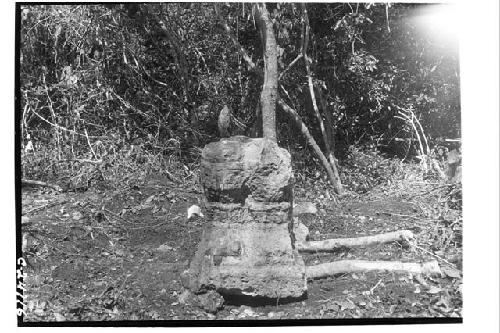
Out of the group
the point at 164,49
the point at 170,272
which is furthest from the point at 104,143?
the point at 170,272

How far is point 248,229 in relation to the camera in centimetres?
351

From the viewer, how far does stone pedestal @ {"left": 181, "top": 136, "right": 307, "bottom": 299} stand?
347 centimetres

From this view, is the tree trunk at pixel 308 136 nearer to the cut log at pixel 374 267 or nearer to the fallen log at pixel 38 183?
the cut log at pixel 374 267

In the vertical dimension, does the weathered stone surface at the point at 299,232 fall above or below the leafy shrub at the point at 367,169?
below

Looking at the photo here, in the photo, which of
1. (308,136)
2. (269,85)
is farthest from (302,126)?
(269,85)

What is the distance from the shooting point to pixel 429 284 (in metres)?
3.63

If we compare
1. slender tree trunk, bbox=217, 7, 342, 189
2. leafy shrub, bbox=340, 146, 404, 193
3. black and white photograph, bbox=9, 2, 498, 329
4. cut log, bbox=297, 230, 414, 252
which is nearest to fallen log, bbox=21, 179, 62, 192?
black and white photograph, bbox=9, 2, 498, 329

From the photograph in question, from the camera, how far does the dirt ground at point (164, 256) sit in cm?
353

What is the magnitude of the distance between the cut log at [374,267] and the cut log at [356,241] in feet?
0.42

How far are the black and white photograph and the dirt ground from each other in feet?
0.04

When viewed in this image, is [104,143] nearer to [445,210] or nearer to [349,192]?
[349,192]

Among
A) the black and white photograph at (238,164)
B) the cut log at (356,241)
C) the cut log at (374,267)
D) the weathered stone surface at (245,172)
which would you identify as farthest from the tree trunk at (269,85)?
the cut log at (374,267)

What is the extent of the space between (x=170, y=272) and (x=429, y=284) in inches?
79.4

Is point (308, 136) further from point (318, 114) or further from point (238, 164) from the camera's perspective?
point (238, 164)
